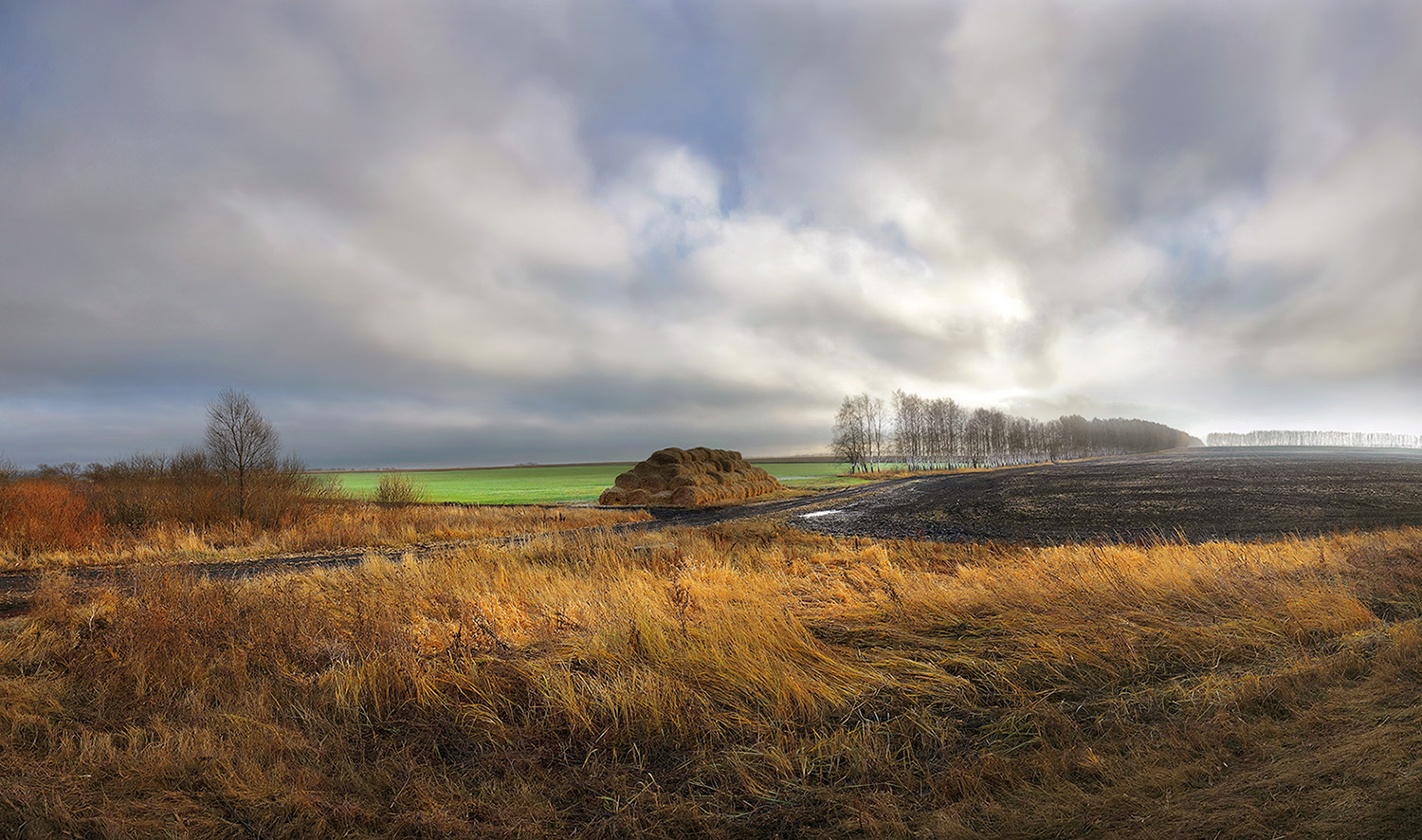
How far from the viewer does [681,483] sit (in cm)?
5147

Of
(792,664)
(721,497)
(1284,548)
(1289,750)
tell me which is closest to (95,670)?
(792,664)

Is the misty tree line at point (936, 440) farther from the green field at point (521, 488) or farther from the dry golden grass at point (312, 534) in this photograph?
the dry golden grass at point (312, 534)

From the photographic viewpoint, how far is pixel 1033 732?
5.44m

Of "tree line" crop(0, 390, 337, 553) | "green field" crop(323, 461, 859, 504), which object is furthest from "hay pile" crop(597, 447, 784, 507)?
"tree line" crop(0, 390, 337, 553)

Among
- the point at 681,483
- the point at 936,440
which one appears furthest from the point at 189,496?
the point at 936,440

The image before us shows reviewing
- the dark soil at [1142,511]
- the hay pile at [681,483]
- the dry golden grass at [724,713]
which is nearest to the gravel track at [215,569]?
the dry golden grass at [724,713]

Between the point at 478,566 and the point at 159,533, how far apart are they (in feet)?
60.0

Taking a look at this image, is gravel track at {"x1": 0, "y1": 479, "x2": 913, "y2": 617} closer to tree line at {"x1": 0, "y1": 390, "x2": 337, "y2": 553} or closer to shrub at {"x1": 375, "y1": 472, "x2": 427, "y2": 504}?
tree line at {"x1": 0, "y1": 390, "x2": 337, "y2": 553}

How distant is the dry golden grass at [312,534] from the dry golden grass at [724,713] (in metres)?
12.4

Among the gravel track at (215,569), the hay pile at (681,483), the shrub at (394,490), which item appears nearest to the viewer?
the gravel track at (215,569)

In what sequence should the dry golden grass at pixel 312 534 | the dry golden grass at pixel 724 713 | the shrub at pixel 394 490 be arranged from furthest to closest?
the shrub at pixel 394 490 < the dry golden grass at pixel 312 534 < the dry golden grass at pixel 724 713

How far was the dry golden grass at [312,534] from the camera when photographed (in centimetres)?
1925

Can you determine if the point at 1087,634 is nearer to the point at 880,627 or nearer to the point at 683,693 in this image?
the point at 880,627

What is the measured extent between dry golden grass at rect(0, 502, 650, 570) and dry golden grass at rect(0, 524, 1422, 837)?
1242cm
